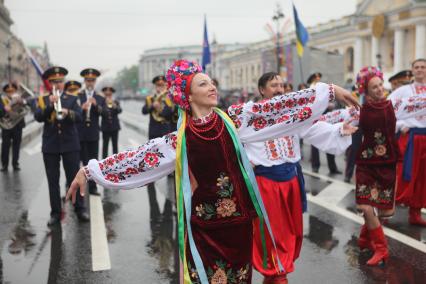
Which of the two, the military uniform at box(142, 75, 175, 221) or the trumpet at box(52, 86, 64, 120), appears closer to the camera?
the trumpet at box(52, 86, 64, 120)

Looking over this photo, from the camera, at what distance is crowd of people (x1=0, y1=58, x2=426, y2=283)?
3.10m

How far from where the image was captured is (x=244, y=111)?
10.5 ft

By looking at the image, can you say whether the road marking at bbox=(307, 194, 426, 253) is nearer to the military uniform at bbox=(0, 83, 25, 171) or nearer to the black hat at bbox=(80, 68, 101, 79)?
the black hat at bbox=(80, 68, 101, 79)

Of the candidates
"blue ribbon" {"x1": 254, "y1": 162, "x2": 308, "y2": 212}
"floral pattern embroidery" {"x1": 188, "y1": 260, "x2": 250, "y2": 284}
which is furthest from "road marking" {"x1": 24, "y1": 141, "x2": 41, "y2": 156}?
"floral pattern embroidery" {"x1": 188, "y1": 260, "x2": 250, "y2": 284}

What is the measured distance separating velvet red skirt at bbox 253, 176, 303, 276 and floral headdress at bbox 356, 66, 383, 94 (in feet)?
4.57

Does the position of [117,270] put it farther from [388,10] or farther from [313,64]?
[388,10]

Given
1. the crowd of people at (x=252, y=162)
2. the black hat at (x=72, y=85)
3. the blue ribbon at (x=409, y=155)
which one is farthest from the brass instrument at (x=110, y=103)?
the blue ribbon at (x=409, y=155)

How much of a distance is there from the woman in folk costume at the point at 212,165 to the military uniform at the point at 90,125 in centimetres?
600

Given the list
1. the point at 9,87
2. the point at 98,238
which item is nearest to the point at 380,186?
the point at 98,238

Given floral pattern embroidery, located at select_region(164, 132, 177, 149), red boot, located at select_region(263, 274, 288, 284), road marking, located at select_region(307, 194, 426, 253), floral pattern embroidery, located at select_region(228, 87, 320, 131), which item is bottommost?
road marking, located at select_region(307, 194, 426, 253)

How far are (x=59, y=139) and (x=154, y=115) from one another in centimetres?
339

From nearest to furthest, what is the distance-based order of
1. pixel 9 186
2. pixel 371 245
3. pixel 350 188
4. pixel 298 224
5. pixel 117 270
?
pixel 298 224 < pixel 117 270 < pixel 371 245 < pixel 350 188 < pixel 9 186

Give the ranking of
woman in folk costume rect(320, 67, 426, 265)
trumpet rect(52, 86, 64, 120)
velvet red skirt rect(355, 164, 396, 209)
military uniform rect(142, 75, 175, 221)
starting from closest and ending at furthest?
woman in folk costume rect(320, 67, 426, 265) → velvet red skirt rect(355, 164, 396, 209) → trumpet rect(52, 86, 64, 120) → military uniform rect(142, 75, 175, 221)

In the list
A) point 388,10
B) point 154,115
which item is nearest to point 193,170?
point 154,115
